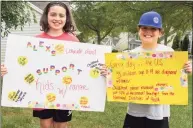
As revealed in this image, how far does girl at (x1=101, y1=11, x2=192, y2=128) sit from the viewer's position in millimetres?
3459

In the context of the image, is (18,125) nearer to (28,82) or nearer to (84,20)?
(28,82)

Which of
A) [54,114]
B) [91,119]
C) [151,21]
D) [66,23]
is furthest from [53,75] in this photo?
[91,119]

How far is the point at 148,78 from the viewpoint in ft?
11.7

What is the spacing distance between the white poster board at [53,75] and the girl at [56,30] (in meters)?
0.11

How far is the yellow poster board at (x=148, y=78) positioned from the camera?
352 centimetres

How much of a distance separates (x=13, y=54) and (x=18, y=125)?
2.16 meters

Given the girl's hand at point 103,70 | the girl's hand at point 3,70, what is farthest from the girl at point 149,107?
the girl's hand at point 3,70

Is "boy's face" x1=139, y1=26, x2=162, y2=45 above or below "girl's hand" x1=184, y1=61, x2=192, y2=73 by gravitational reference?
above

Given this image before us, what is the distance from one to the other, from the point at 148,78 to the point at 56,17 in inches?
42.0

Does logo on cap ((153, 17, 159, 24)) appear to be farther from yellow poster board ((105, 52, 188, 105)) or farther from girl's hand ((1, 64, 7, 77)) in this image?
girl's hand ((1, 64, 7, 77))

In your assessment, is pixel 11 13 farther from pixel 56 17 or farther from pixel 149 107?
pixel 149 107

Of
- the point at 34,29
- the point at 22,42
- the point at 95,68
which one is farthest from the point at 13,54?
the point at 34,29

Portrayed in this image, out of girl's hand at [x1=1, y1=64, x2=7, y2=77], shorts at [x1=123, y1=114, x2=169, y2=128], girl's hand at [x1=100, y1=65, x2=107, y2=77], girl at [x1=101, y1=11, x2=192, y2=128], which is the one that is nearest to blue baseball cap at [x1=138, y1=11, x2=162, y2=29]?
girl at [x1=101, y1=11, x2=192, y2=128]

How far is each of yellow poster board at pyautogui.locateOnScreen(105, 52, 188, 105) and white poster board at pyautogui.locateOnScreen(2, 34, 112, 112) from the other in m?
0.16
